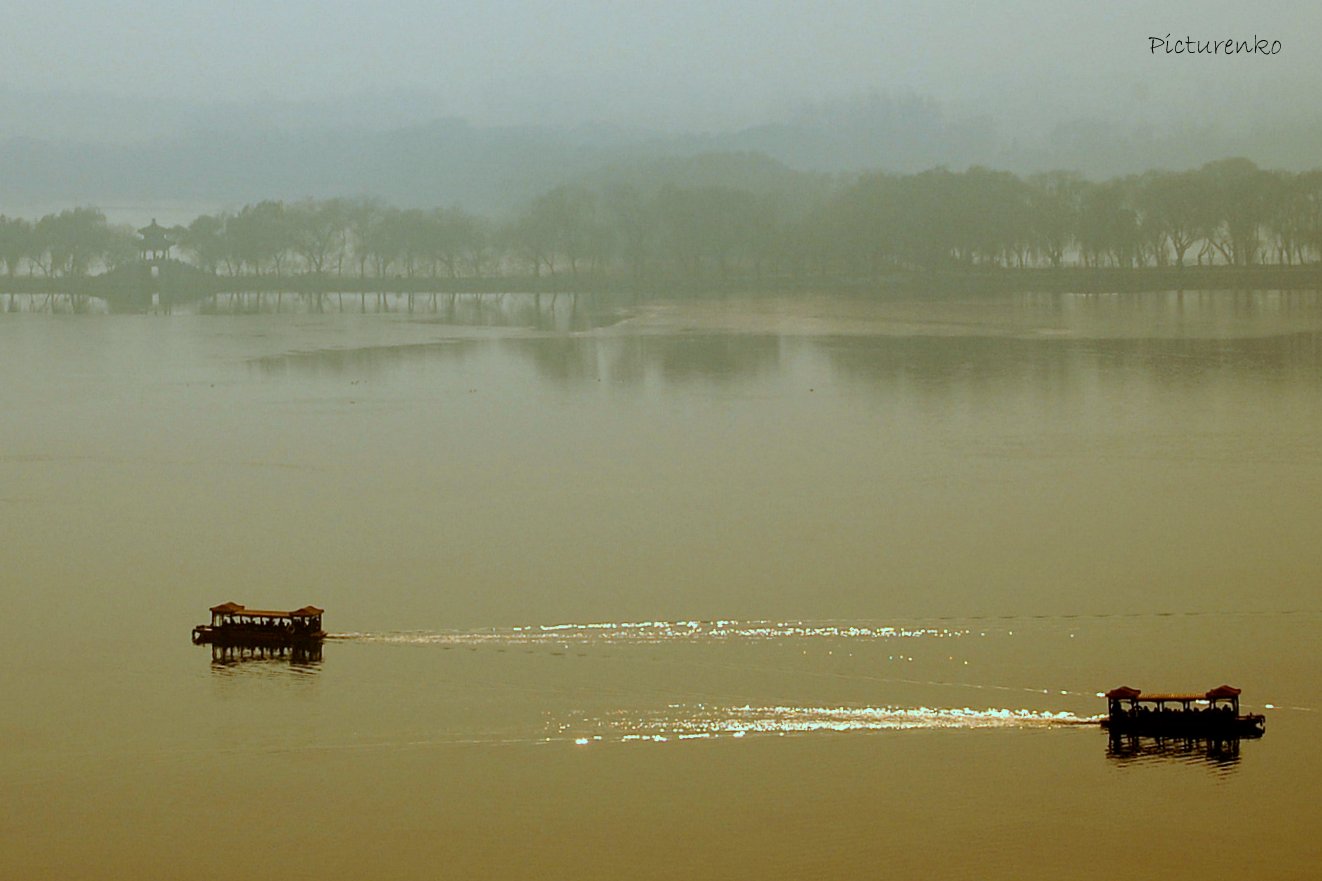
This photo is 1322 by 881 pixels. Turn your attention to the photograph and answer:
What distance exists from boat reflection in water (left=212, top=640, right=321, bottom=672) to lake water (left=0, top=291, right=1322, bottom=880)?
0.09m

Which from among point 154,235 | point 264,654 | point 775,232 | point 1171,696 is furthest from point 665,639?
point 154,235

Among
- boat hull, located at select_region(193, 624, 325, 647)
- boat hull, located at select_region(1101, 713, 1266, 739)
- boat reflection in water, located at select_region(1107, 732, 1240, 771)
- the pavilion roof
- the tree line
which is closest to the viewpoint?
boat reflection in water, located at select_region(1107, 732, 1240, 771)

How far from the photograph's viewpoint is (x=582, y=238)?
62.0m

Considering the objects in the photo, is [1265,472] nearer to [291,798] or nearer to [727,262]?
[291,798]

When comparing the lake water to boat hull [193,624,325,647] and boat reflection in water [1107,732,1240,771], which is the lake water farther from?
boat hull [193,624,325,647]

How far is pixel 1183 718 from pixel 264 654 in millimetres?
4726

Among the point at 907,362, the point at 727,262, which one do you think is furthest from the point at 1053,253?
the point at 907,362

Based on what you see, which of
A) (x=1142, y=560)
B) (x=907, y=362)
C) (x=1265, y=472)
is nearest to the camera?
(x=1142, y=560)

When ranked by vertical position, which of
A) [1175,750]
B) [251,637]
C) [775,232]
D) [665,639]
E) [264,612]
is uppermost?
[775,232]

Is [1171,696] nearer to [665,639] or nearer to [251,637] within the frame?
[665,639]

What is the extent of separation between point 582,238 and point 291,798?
2205 inches

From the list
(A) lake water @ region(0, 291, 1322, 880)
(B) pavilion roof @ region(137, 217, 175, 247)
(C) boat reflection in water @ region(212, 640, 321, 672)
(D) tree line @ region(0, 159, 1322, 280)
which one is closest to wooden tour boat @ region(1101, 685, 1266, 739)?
(A) lake water @ region(0, 291, 1322, 880)

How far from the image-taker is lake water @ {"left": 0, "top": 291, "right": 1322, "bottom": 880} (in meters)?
6.50

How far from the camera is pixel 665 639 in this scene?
8.78m
